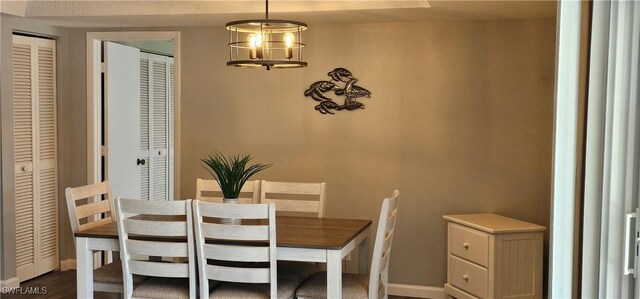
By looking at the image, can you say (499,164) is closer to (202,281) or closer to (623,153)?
(202,281)

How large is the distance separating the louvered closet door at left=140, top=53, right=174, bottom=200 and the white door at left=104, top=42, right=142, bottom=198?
346 mm

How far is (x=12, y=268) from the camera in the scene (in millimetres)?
5473

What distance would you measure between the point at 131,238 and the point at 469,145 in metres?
2.53

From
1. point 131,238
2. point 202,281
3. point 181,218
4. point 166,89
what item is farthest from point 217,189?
point 166,89

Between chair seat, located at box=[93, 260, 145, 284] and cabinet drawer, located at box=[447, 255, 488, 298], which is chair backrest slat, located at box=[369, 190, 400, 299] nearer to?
cabinet drawer, located at box=[447, 255, 488, 298]

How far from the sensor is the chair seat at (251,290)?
363 centimetres

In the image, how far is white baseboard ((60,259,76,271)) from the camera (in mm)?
6070

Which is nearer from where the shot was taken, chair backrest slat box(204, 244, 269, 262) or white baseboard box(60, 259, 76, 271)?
chair backrest slat box(204, 244, 269, 262)

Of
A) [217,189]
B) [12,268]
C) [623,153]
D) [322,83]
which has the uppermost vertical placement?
[322,83]

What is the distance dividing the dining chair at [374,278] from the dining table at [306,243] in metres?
0.15

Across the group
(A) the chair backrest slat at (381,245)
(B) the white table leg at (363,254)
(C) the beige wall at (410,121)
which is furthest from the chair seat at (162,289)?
(C) the beige wall at (410,121)

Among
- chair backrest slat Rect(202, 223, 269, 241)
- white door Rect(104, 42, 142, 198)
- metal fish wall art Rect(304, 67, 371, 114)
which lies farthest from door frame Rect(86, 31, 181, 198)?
chair backrest slat Rect(202, 223, 269, 241)

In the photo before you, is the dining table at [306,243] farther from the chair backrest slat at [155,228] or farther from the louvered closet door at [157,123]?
the louvered closet door at [157,123]

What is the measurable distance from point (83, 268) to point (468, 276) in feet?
8.17
